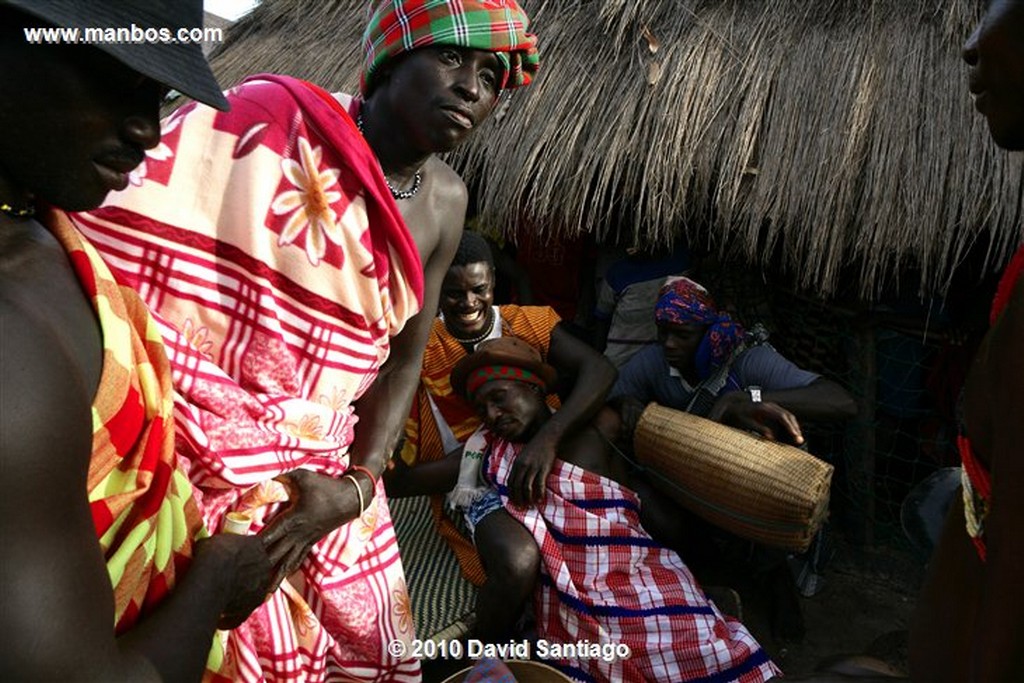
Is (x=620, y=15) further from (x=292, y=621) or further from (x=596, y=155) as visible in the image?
(x=292, y=621)

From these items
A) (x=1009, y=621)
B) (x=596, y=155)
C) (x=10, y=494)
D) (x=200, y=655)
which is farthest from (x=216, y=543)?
(x=596, y=155)

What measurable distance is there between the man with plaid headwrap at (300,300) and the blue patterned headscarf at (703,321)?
Result: 1.79 metres

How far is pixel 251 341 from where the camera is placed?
61.8 inches

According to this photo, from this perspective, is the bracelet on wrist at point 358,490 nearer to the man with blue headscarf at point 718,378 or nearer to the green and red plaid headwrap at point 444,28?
the green and red plaid headwrap at point 444,28

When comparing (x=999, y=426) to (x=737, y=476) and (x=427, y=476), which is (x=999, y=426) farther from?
(x=427, y=476)

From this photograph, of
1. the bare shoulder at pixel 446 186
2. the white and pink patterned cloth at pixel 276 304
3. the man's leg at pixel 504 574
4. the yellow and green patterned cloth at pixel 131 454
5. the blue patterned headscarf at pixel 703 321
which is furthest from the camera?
the blue patterned headscarf at pixel 703 321

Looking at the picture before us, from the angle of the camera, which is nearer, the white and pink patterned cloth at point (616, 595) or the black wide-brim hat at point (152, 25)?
the black wide-brim hat at point (152, 25)

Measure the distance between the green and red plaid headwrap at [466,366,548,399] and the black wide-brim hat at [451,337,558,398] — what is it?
0.04ft

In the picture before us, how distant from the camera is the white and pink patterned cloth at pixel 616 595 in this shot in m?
2.62

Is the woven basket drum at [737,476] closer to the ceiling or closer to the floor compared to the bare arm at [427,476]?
closer to the ceiling

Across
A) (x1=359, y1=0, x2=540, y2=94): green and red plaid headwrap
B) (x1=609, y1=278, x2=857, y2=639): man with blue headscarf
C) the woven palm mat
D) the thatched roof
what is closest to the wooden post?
the thatched roof

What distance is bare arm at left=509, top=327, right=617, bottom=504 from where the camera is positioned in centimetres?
294

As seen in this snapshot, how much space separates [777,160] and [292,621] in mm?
2924

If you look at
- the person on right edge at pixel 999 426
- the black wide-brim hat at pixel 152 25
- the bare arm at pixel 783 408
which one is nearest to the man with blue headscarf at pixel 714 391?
the bare arm at pixel 783 408
